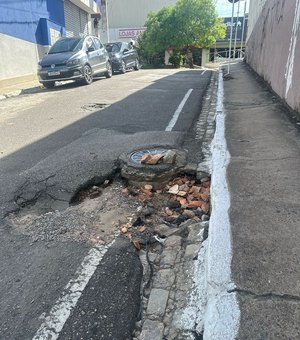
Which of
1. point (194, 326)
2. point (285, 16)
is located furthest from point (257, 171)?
point (285, 16)

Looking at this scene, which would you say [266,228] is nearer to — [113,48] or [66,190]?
[66,190]

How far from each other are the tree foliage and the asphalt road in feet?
94.5

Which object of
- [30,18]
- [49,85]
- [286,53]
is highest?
[30,18]

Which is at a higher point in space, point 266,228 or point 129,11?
point 129,11

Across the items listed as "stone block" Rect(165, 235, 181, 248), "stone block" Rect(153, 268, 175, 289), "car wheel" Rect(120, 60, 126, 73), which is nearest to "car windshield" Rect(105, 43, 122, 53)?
"car wheel" Rect(120, 60, 126, 73)

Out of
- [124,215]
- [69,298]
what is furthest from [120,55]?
[69,298]

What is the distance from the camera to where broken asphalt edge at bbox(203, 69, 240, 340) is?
2.21m

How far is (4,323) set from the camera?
2461 millimetres

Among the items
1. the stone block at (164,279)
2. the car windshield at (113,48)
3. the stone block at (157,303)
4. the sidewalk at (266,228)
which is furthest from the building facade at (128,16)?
the stone block at (157,303)

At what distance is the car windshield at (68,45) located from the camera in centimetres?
1502

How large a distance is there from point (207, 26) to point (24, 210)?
3643 cm

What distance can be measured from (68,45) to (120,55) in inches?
238

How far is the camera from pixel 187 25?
36.4m

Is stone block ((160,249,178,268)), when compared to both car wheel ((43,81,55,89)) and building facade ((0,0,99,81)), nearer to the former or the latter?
car wheel ((43,81,55,89))
